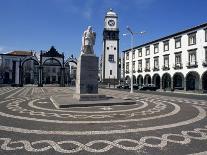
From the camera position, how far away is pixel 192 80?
1775 inches

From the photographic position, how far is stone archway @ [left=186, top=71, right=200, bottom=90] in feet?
139

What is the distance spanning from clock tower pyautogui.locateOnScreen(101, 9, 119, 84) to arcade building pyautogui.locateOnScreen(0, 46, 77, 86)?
9.29 metres

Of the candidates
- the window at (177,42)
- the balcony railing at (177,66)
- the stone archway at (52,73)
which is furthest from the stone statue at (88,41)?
the stone archway at (52,73)

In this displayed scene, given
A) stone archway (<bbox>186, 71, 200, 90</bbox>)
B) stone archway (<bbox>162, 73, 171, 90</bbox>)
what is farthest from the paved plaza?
stone archway (<bbox>162, 73, 171, 90</bbox>)

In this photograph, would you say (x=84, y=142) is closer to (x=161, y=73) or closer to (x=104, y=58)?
(x=161, y=73)

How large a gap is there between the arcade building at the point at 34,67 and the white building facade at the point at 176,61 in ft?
68.5

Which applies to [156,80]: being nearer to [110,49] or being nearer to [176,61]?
[176,61]

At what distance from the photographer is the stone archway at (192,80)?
42434 mm

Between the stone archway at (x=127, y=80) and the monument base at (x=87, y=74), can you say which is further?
the stone archway at (x=127, y=80)

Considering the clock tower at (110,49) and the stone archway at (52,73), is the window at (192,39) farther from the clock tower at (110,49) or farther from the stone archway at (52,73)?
the stone archway at (52,73)

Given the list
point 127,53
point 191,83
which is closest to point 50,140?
point 191,83

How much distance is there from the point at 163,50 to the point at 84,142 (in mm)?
45086

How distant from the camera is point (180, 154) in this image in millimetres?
5938

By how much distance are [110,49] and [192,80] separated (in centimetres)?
2987
